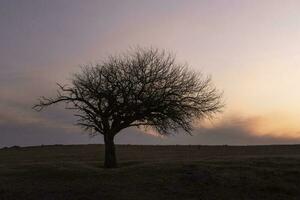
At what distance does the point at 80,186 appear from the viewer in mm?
33062

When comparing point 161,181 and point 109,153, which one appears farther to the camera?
point 109,153

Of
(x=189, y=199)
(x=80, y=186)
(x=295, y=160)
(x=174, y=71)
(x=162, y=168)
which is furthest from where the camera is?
(x=174, y=71)

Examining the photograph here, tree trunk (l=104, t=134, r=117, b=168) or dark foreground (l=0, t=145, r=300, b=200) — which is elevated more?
tree trunk (l=104, t=134, r=117, b=168)

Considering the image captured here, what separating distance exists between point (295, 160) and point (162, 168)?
32.8 feet

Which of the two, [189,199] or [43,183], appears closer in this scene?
[189,199]

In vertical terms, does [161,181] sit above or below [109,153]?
below

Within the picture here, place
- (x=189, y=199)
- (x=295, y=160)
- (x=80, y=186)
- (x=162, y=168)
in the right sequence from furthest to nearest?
(x=295, y=160) → (x=162, y=168) → (x=80, y=186) → (x=189, y=199)

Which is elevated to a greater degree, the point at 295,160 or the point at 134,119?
the point at 134,119

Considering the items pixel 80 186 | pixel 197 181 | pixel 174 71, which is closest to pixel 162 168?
pixel 197 181

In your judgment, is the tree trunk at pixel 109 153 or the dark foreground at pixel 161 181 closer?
the dark foreground at pixel 161 181

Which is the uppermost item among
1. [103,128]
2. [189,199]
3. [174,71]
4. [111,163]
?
[174,71]

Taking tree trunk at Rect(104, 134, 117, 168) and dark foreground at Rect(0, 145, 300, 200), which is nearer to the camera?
dark foreground at Rect(0, 145, 300, 200)

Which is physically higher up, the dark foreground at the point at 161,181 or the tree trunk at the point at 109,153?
the tree trunk at the point at 109,153

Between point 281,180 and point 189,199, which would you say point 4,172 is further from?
point 281,180
